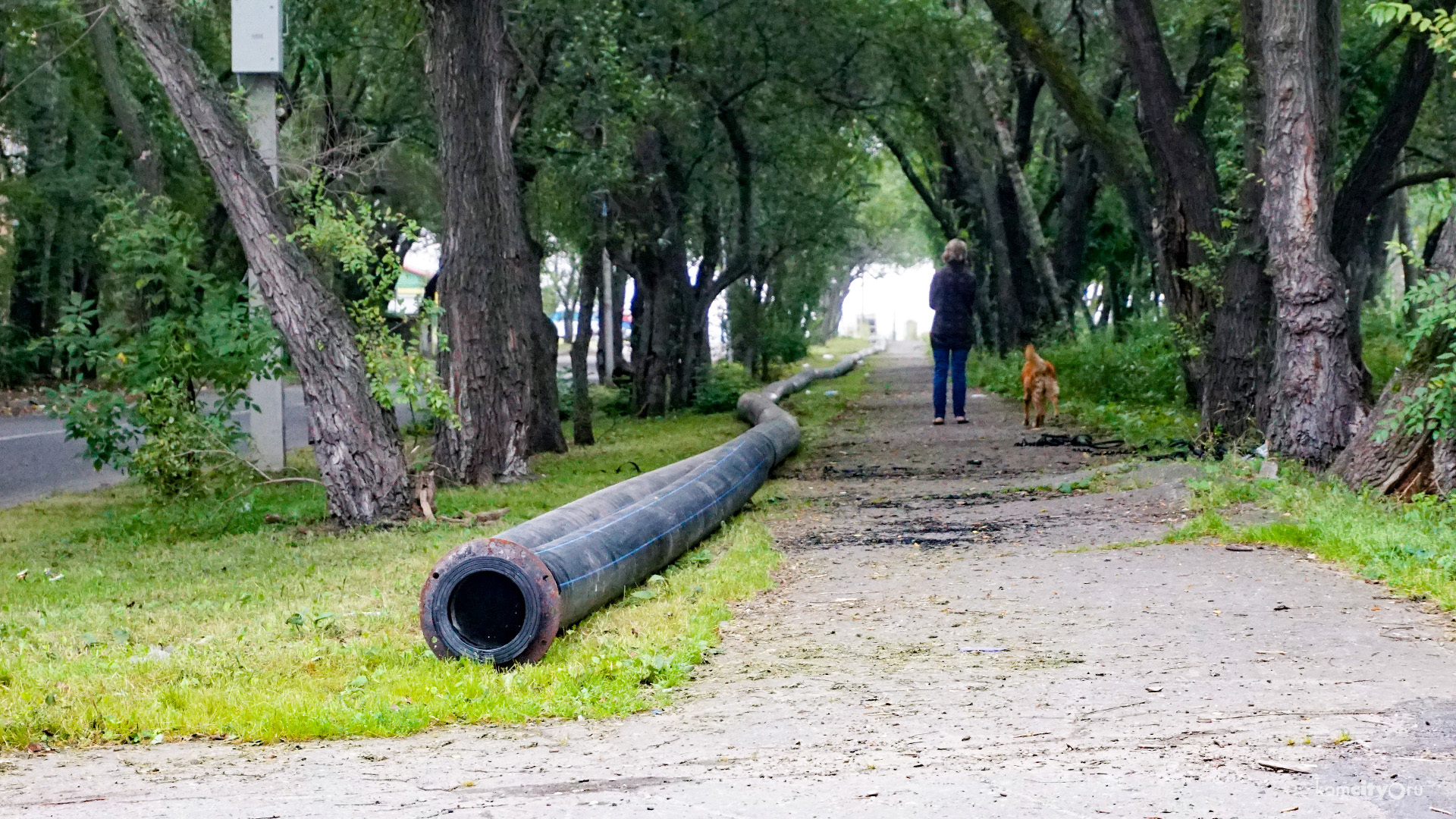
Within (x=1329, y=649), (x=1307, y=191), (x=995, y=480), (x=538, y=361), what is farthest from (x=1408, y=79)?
(x=1329, y=649)

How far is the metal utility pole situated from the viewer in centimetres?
1374

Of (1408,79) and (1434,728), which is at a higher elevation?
(1408,79)

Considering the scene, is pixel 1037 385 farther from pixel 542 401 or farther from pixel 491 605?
pixel 491 605

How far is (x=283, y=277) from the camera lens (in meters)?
10.3

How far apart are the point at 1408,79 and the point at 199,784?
13.7 meters

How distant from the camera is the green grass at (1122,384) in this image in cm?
1581

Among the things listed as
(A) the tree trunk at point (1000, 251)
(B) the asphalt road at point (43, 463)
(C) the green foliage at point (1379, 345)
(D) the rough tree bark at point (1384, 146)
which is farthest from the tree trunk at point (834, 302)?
(D) the rough tree bark at point (1384, 146)

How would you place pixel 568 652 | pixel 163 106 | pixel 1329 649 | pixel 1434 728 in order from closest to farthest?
pixel 1434 728 < pixel 1329 649 < pixel 568 652 < pixel 163 106

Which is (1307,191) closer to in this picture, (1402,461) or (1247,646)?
(1402,461)

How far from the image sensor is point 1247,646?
224 inches

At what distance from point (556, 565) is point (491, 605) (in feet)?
1.09

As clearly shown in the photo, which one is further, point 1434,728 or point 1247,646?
point 1247,646

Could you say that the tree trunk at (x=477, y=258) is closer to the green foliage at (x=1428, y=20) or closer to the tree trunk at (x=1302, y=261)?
the tree trunk at (x=1302, y=261)

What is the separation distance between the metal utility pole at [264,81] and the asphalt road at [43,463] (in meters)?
1.73
